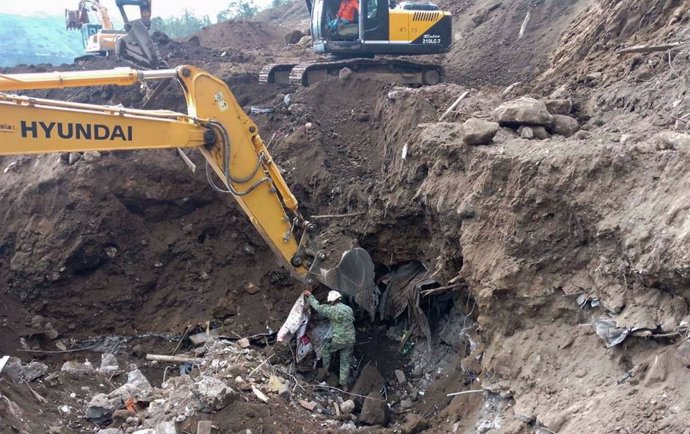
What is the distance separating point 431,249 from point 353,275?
Result: 3.77 feet

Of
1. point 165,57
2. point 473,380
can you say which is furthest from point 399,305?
point 165,57

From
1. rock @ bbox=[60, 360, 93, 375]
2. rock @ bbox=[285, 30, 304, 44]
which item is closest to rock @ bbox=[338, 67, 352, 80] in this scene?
rock @ bbox=[60, 360, 93, 375]

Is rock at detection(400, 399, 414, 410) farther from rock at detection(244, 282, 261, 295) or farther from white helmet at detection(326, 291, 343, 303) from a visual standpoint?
rock at detection(244, 282, 261, 295)

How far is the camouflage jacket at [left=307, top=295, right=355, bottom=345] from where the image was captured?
780 centimetres

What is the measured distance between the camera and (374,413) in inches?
280

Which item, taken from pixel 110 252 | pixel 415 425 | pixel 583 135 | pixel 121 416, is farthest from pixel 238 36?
pixel 415 425

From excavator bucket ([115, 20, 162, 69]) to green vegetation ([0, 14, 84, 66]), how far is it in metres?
12.1

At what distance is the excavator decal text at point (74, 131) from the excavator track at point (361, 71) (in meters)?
5.87

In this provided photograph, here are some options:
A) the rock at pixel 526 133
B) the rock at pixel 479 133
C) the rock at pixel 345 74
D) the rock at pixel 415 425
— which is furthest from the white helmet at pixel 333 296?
the rock at pixel 345 74

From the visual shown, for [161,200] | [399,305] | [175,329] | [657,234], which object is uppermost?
[657,234]

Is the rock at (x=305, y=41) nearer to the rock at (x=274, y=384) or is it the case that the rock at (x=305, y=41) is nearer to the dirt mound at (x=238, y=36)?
the dirt mound at (x=238, y=36)

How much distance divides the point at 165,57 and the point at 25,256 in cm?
858

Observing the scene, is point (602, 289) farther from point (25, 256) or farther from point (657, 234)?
point (25, 256)

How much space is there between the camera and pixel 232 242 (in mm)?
10008
